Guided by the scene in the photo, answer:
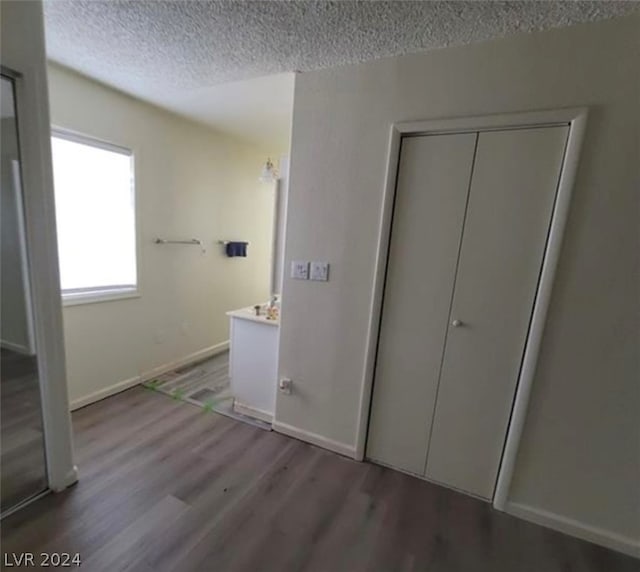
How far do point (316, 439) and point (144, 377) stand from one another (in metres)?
1.72

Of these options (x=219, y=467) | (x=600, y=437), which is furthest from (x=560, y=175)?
(x=219, y=467)

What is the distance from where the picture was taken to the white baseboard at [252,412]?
2.46 m

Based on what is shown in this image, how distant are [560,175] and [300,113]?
1425mm

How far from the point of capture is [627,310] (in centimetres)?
145

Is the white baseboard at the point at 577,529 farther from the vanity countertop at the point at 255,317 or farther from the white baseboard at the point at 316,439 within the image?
the vanity countertop at the point at 255,317

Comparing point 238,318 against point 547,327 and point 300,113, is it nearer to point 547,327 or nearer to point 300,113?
point 300,113

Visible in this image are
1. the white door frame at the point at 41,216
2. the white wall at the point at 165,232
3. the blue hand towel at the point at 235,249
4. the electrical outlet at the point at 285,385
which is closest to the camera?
the white door frame at the point at 41,216

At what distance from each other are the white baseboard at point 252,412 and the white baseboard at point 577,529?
157 centimetres

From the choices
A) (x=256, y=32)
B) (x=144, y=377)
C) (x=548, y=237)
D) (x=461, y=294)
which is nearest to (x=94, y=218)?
(x=144, y=377)

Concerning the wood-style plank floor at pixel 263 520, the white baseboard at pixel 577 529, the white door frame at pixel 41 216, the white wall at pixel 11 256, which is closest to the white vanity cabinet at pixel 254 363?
the wood-style plank floor at pixel 263 520

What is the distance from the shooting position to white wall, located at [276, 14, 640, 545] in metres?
1.42

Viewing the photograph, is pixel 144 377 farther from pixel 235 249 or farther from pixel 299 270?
pixel 299 270

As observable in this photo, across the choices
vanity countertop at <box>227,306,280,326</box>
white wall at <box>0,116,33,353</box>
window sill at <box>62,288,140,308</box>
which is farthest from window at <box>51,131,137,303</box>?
vanity countertop at <box>227,306,280,326</box>

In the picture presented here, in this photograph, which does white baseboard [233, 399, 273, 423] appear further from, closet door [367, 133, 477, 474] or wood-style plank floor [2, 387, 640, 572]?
closet door [367, 133, 477, 474]
